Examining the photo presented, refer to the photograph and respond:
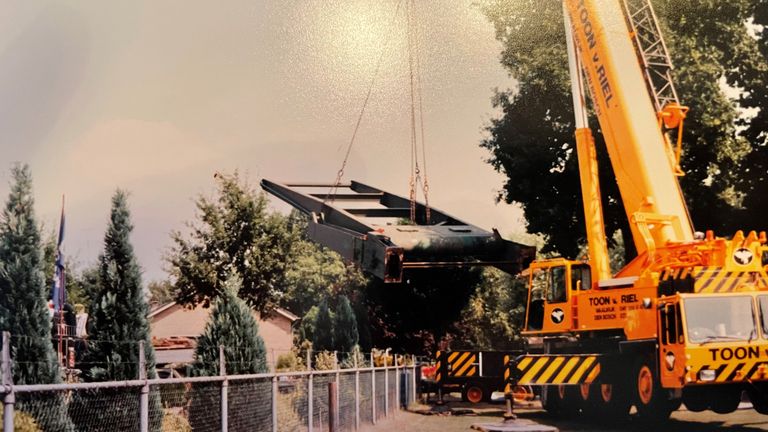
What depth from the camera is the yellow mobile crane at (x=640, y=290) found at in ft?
52.2

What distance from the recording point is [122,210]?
1403cm

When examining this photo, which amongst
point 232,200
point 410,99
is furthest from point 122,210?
point 232,200

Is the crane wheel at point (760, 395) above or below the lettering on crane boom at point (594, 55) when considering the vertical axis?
below

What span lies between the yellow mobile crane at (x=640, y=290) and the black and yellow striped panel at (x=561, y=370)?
20mm

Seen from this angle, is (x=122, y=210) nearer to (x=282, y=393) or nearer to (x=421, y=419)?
(x=282, y=393)

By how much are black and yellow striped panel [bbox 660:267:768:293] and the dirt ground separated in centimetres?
269

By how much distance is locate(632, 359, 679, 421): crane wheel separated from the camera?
1695 cm

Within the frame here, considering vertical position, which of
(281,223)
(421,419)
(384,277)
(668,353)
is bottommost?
(421,419)

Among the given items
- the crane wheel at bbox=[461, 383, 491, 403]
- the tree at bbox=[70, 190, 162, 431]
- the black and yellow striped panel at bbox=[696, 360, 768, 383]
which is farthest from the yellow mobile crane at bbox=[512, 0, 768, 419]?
the tree at bbox=[70, 190, 162, 431]

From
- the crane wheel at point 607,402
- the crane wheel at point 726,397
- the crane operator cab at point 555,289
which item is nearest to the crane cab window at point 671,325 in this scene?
the crane wheel at point 726,397

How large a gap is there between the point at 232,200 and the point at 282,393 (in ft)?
51.5

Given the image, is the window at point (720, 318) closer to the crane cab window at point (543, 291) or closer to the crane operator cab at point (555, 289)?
the crane operator cab at point (555, 289)

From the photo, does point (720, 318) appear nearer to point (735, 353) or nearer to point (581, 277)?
point (735, 353)

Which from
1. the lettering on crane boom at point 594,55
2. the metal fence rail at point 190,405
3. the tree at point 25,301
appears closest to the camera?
the metal fence rail at point 190,405
